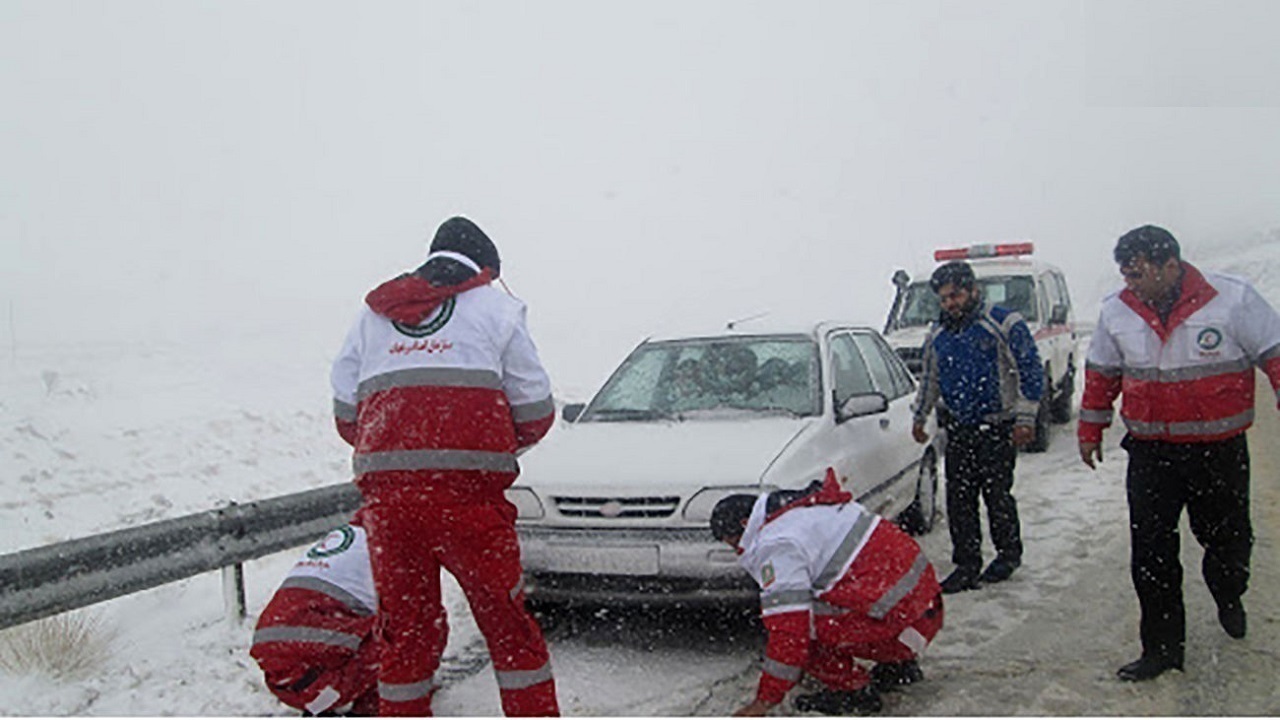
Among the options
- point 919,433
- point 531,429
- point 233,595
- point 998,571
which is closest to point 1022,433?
point 919,433

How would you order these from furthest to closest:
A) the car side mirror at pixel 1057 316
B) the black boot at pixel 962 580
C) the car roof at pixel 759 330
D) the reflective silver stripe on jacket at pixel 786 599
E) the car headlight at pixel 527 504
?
the car side mirror at pixel 1057 316 → the car roof at pixel 759 330 → the black boot at pixel 962 580 → the car headlight at pixel 527 504 → the reflective silver stripe on jacket at pixel 786 599

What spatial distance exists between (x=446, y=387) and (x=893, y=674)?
7.07 ft

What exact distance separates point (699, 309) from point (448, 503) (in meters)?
40.1

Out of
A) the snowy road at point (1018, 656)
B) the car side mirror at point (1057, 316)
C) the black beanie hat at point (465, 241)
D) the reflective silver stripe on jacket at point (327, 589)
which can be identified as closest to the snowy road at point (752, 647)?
the snowy road at point (1018, 656)

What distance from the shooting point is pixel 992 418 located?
539 cm

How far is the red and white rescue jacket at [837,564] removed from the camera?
11.6 ft

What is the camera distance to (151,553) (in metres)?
4.31

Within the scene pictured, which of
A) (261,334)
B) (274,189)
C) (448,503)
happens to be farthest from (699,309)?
(448,503)

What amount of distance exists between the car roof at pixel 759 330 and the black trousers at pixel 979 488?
1011 millimetres

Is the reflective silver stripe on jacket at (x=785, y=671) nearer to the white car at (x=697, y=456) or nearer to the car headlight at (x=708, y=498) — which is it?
the white car at (x=697, y=456)

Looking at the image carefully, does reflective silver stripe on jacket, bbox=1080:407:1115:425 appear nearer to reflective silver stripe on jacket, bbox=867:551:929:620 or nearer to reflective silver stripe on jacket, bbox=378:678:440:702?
reflective silver stripe on jacket, bbox=867:551:929:620

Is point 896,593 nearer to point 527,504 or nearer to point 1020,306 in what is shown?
point 527,504

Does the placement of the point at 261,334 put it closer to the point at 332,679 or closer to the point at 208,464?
the point at 208,464

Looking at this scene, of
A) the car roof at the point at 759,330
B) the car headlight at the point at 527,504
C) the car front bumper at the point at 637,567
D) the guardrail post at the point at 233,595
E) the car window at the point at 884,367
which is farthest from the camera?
the car window at the point at 884,367
